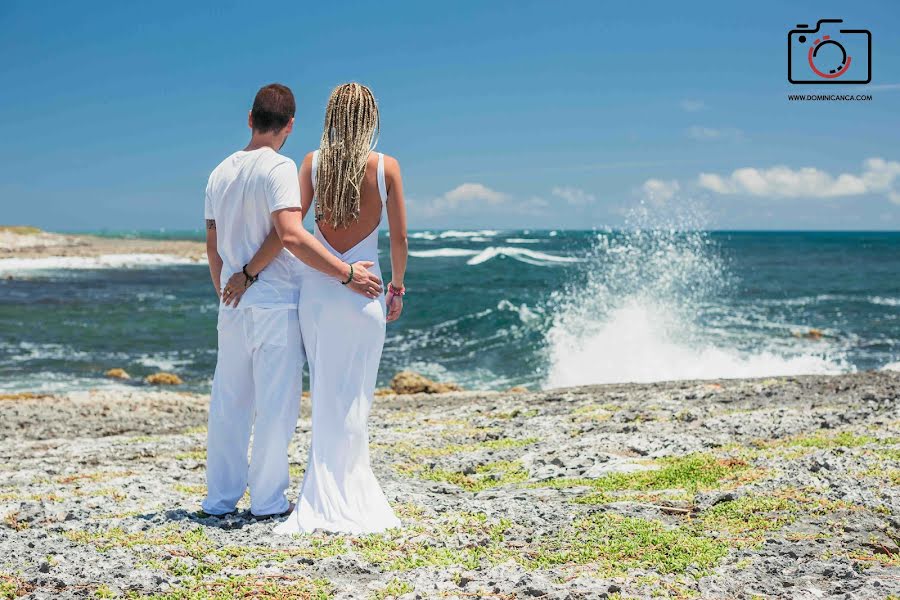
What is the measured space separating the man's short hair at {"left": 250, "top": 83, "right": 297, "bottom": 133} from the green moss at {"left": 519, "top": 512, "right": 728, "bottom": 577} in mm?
2892

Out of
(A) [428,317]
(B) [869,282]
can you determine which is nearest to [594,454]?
(A) [428,317]

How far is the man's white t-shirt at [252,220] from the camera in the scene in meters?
4.65

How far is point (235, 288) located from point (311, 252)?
577 millimetres

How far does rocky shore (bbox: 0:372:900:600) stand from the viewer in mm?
3971

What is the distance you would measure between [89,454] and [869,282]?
50.3 m

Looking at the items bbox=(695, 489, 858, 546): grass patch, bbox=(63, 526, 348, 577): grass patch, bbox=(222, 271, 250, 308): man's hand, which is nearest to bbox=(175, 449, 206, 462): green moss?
bbox=(63, 526, 348, 577): grass patch

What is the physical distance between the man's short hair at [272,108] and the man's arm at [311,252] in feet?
1.84

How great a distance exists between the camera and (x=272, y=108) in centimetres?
470

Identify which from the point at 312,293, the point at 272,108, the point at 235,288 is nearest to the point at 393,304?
the point at 312,293

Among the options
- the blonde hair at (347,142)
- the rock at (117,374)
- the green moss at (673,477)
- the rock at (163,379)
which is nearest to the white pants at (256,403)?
the blonde hair at (347,142)

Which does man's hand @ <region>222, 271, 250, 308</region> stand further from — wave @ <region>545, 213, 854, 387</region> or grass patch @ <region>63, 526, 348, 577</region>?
wave @ <region>545, 213, 854, 387</region>

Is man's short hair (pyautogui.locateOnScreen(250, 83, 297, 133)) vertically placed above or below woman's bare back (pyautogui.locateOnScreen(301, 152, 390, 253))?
above

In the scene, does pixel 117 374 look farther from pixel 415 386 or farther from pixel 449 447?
pixel 449 447

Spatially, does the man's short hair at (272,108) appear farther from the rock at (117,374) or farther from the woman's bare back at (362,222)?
the rock at (117,374)
